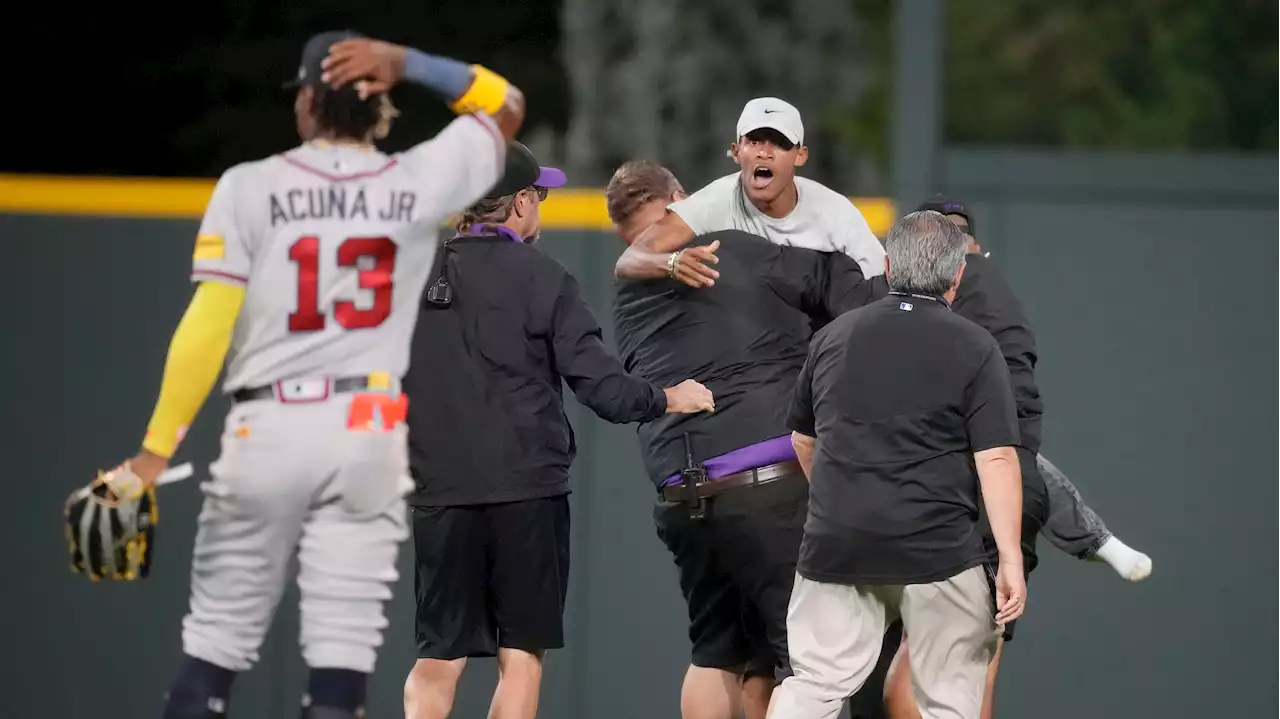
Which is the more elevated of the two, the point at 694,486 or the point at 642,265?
the point at 642,265

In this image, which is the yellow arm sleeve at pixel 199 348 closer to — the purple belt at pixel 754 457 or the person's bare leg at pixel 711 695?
the purple belt at pixel 754 457

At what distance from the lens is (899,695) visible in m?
5.10

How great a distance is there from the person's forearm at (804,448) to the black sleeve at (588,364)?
1.33 feet

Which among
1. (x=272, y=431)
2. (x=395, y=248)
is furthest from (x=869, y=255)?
(x=272, y=431)

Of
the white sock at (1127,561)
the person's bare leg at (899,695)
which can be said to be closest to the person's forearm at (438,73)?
the person's bare leg at (899,695)

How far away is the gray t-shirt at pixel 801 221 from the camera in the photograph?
192 inches

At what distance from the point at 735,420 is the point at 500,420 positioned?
0.70 m

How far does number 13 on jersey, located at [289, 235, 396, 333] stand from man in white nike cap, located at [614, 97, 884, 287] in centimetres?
109

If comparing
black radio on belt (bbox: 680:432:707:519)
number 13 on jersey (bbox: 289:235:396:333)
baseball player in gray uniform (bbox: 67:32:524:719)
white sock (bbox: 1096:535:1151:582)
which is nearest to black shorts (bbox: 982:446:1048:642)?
white sock (bbox: 1096:535:1151:582)

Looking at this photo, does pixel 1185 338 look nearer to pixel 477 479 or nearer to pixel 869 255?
pixel 869 255

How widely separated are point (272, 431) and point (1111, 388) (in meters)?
3.33

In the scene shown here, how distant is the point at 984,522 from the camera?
16.0 feet

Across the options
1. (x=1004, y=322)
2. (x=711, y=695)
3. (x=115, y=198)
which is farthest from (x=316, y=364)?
(x=115, y=198)

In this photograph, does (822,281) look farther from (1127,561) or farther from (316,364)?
(316,364)
